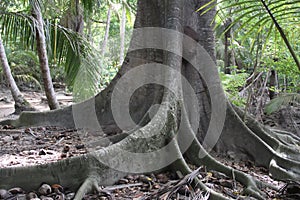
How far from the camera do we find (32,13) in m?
6.86

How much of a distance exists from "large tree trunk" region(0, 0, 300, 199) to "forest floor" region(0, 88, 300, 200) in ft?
0.44

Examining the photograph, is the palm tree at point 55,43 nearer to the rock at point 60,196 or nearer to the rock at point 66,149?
the rock at point 66,149

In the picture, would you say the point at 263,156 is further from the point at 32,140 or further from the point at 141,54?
the point at 32,140

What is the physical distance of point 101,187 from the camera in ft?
9.07

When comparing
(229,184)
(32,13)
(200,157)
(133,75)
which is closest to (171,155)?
(200,157)

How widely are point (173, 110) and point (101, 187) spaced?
1.31 metres

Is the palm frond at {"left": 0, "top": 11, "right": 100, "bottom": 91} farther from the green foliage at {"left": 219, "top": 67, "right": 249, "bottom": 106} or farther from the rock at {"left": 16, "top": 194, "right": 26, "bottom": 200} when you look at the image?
the rock at {"left": 16, "top": 194, "right": 26, "bottom": 200}

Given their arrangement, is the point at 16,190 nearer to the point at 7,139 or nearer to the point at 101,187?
the point at 101,187

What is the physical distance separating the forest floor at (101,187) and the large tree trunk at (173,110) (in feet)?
0.44

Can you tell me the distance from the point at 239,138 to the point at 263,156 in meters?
0.37

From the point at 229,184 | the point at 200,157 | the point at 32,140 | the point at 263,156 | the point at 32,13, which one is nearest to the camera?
the point at 229,184

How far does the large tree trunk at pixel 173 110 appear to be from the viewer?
3414mm

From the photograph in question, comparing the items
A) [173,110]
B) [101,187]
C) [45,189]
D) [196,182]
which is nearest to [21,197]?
[45,189]

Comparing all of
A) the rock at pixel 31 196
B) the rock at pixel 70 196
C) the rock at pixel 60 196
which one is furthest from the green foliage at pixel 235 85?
the rock at pixel 31 196
